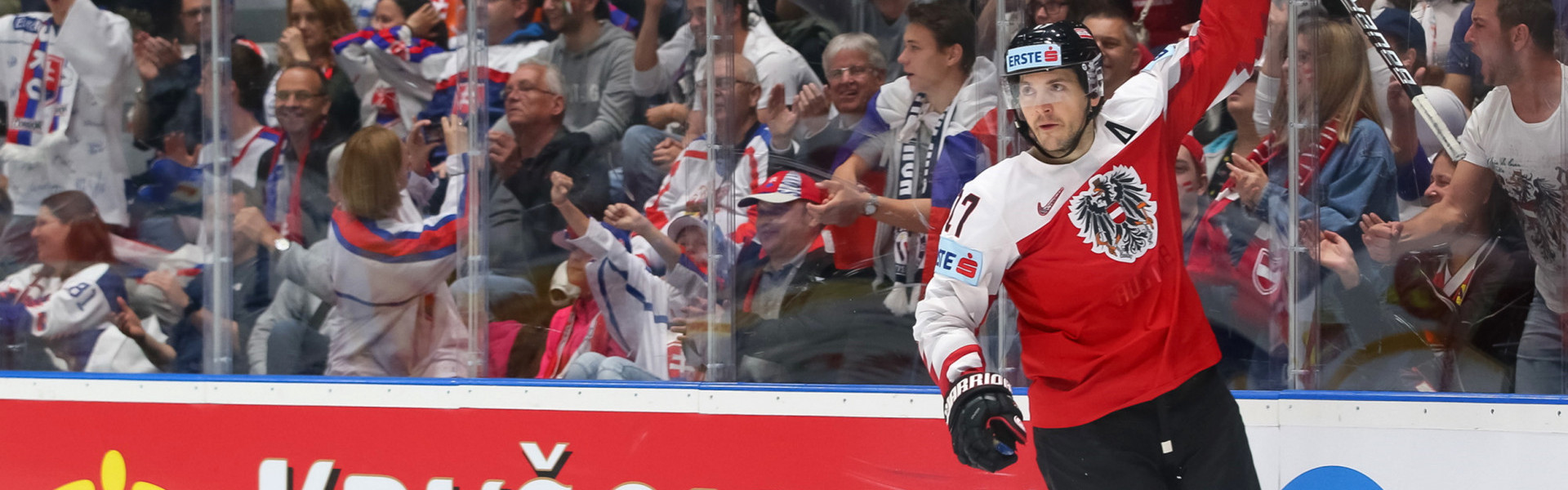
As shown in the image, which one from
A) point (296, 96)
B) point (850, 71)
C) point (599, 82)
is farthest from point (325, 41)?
point (850, 71)

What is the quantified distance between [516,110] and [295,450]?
3.46 feet

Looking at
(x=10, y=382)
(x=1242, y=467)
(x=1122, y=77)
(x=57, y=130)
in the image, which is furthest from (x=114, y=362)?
(x=1242, y=467)

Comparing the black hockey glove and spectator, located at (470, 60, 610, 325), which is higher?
spectator, located at (470, 60, 610, 325)

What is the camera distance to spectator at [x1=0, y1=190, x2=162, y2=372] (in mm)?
4031

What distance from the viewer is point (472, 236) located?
142 inches

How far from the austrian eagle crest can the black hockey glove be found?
1.09 ft

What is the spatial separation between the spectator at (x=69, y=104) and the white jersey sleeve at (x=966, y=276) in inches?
110

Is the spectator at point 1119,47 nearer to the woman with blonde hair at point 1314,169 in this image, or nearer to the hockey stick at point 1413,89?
the woman with blonde hair at point 1314,169

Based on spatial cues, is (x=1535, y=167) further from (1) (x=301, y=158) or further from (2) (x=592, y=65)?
(1) (x=301, y=158)

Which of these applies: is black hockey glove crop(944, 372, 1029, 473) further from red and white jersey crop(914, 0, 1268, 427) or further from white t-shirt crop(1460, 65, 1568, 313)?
white t-shirt crop(1460, 65, 1568, 313)

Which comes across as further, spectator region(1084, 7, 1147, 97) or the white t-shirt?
spectator region(1084, 7, 1147, 97)

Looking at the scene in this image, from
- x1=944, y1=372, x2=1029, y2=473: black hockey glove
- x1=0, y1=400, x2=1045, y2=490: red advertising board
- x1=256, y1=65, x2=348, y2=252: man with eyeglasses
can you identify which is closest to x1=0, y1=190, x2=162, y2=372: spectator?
x1=0, y1=400, x2=1045, y2=490: red advertising board

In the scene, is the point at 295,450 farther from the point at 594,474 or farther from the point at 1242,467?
the point at 1242,467

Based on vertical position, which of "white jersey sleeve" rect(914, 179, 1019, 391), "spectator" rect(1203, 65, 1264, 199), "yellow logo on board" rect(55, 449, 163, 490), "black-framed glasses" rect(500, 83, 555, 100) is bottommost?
"yellow logo on board" rect(55, 449, 163, 490)
